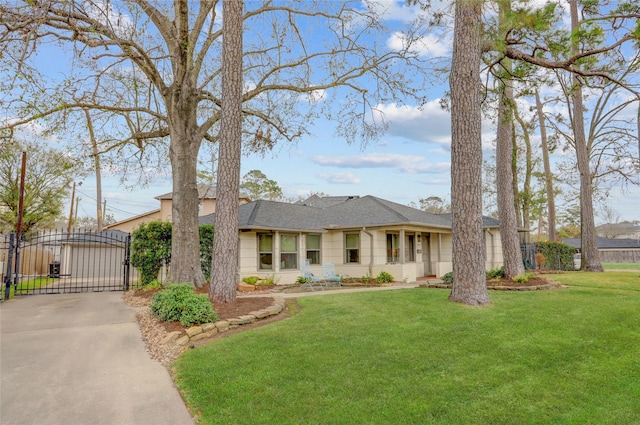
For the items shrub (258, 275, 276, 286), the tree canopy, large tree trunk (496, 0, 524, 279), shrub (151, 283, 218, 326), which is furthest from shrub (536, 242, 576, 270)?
the tree canopy

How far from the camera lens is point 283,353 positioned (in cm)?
501

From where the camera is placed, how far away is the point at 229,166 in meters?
7.92

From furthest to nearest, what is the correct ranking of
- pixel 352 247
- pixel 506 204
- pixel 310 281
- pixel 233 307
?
pixel 352 247, pixel 310 281, pixel 506 204, pixel 233 307

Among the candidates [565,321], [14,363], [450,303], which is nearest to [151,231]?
[14,363]

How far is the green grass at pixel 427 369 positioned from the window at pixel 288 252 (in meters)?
7.68

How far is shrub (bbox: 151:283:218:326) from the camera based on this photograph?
6.27 metres

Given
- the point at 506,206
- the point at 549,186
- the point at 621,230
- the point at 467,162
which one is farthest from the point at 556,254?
the point at 621,230

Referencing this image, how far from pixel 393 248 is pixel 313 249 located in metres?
3.49

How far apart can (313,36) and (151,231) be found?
8164mm

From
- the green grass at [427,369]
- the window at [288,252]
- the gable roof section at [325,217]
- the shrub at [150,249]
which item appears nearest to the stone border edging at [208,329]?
the green grass at [427,369]

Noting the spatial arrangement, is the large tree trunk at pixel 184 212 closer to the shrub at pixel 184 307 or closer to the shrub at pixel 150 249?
the shrub at pixel 150 249

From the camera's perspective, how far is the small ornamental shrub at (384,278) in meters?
14.8

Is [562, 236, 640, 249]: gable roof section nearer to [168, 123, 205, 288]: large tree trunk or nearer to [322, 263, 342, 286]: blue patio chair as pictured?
[322, 263, 342, 286]: blue patio chair

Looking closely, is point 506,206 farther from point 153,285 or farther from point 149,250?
point 149,250
